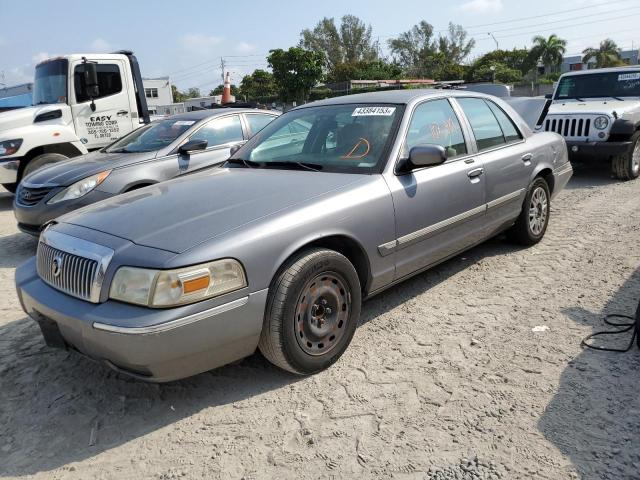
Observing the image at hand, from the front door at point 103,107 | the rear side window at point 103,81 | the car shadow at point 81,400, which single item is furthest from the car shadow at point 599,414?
the rear side window at point 103,81

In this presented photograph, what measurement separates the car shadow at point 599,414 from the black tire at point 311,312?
1.18 meters

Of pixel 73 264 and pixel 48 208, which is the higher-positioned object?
pixel 73 264

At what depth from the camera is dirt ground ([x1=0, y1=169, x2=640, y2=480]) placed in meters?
2.38

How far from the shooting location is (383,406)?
2.78 m

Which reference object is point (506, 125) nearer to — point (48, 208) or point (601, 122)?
point (601, 122)

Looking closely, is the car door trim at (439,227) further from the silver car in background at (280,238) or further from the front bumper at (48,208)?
the front bumper at (48,208)

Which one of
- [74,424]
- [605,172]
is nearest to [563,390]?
[74,424]

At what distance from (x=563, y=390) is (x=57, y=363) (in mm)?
3000

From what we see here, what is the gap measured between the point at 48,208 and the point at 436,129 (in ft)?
13.0

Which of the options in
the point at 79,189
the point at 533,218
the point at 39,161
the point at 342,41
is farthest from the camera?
the point at 342,41

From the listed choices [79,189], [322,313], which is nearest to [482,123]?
[322,313]

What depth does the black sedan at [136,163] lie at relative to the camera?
217 inches

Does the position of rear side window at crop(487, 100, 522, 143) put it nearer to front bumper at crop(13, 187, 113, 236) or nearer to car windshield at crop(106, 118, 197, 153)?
car windshield at crop(106, 118, 197, 153)

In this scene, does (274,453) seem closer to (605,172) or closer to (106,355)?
(106,355)
